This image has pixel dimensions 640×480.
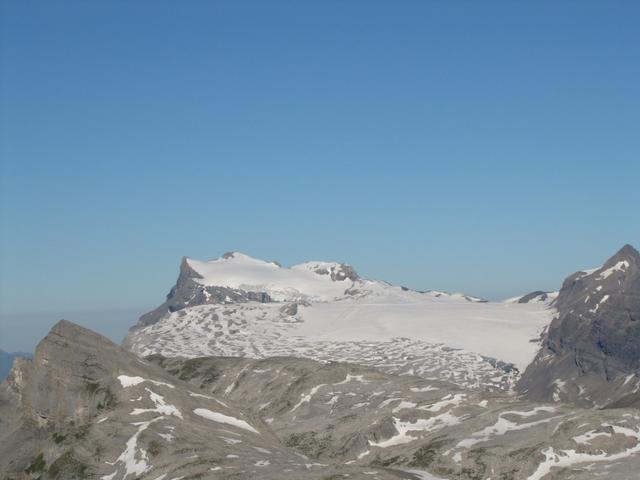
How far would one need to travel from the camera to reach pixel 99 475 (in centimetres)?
17562

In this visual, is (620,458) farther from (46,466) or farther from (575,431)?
(46,466)

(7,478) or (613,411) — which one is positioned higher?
(613,411)

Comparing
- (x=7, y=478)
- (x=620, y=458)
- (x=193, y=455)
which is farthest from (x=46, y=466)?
(x=620, y=458)

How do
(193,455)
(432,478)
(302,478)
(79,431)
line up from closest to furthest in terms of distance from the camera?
(302,478) → (193,455) → (432,478) → (79,431)

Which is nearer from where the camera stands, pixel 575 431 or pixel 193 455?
pixel 193 455

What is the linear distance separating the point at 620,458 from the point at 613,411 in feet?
69.5

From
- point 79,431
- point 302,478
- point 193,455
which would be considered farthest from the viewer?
point 79,431

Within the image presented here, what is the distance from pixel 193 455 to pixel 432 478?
45.7 meters

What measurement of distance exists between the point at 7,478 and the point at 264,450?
54385mm

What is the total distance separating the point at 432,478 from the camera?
181000 mm

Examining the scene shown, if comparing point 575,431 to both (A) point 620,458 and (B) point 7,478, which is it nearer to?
(A) point 620,458

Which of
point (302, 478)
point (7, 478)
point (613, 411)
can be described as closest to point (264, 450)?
point (302, 478)

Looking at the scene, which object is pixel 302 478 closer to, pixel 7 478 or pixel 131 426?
pixel 131 426

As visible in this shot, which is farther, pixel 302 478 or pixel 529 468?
pixel 529 468
